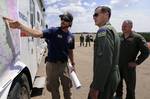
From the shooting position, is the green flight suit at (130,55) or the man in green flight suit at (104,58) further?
the green flight suit at (130,55)

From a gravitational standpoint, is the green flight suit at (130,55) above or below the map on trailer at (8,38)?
below

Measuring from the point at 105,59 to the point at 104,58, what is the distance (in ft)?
0.06

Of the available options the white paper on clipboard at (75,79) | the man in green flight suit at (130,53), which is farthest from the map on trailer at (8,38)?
the man in green flight suit at (130,53)

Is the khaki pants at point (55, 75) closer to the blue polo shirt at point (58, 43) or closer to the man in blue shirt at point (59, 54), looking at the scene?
the man in blue shirt at point (59, 54)

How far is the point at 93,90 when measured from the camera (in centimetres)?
448

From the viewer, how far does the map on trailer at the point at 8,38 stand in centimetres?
417

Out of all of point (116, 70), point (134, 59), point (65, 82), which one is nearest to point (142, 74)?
point (134, 59)

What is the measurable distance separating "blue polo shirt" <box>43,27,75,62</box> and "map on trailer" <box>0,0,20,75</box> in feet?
4.58

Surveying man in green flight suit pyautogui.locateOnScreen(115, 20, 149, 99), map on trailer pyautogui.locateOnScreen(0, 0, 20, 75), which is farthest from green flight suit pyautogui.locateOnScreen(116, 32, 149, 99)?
map on trailer pyautogui.locateOnScreen(0, 0, 20, 75)

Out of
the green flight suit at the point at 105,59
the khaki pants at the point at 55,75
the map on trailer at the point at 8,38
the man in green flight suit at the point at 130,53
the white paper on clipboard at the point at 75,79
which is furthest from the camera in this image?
the man in green flight suit at the point at 130,53

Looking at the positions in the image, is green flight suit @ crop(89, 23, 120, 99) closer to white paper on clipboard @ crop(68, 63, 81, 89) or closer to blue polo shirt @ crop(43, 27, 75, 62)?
white paper on clipboard @ crop(68, 63, 81, 89)

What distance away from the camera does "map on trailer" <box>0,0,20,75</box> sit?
4.17 meters

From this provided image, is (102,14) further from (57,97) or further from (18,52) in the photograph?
(57,97)

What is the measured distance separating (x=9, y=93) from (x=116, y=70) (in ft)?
4.71
